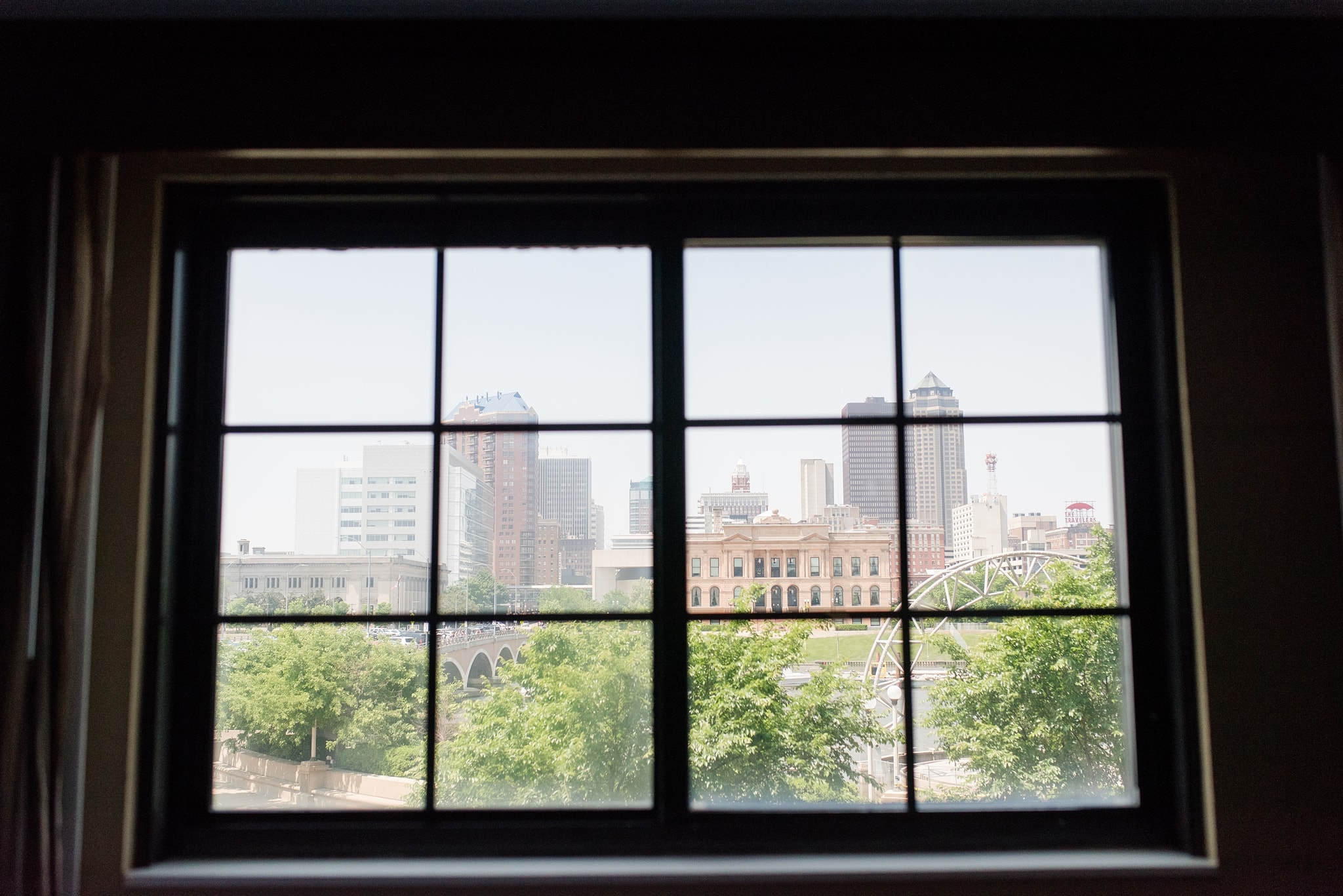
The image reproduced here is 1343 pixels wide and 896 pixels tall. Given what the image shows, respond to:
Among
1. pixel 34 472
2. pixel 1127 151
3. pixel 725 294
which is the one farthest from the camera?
pixel 725 294

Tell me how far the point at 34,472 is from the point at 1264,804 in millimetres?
2897

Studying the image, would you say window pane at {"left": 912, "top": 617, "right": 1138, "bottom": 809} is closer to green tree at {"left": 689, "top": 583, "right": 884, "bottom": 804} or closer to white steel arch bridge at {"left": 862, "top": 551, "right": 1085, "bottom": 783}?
white steel arch bridge at {"left": 862, "top": 551, "right": 1085, "bottom": 783}

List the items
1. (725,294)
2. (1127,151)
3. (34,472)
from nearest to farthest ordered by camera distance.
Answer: (34,472)
(1127,151)
(725,294)

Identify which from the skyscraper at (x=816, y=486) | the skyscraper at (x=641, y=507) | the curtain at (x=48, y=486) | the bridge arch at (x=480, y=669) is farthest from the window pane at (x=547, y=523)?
the curtain at (x=48, y=486)

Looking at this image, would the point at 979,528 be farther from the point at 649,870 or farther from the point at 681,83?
the point at 681,83

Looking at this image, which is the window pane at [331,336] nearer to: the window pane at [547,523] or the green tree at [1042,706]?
the window pane at [547,523]

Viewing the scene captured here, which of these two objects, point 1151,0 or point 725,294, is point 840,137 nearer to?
point 725,294

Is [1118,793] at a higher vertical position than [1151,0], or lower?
lower

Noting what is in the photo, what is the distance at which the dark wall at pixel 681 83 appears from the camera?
1.91 m

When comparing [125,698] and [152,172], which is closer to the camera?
[125,698]

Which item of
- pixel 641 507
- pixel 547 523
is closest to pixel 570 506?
pixel 547 523

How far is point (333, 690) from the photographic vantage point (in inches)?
82.0

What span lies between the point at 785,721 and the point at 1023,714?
589mm

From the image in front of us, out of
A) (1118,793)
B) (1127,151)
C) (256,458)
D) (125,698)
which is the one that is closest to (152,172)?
(256,458)
